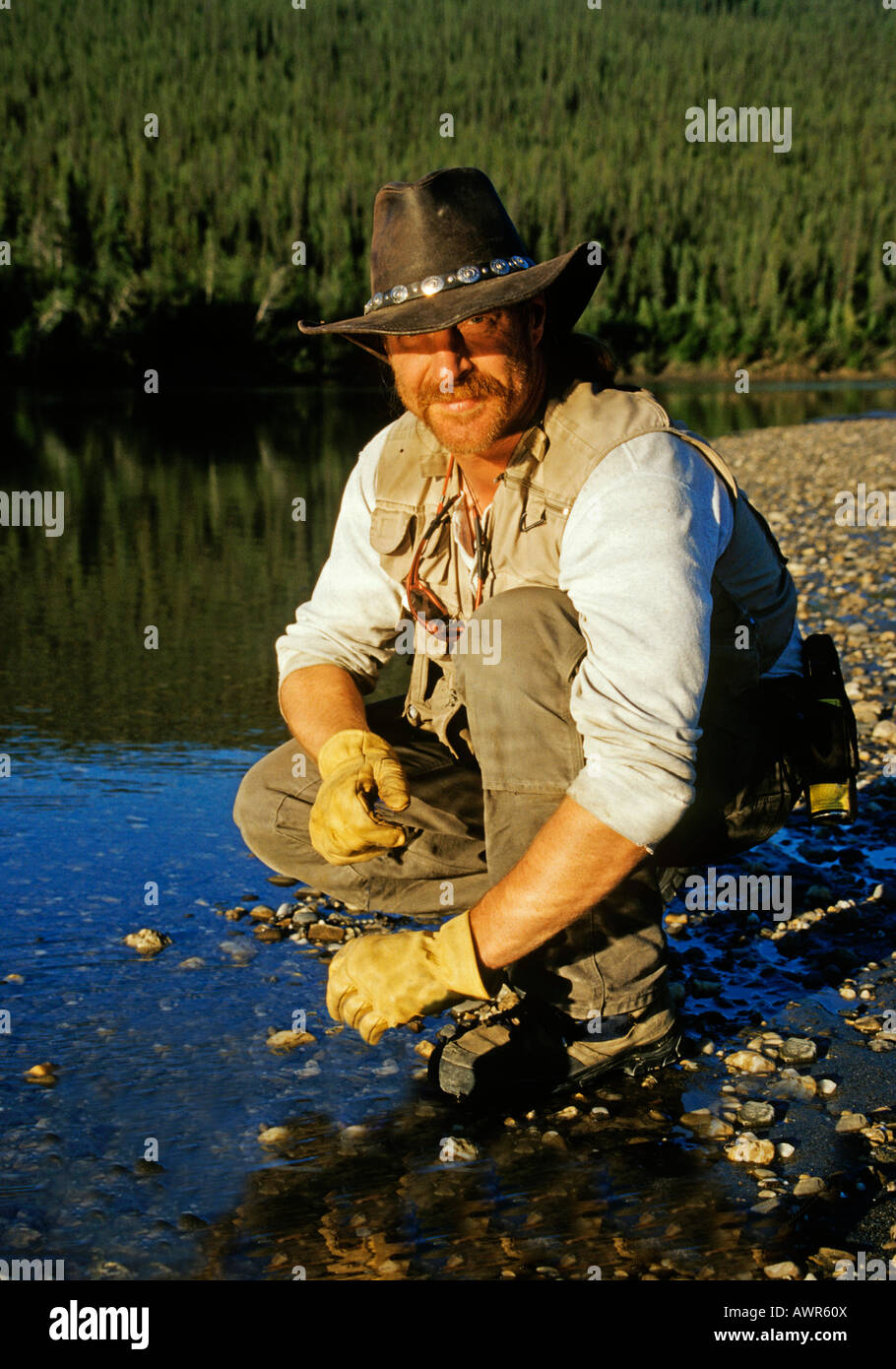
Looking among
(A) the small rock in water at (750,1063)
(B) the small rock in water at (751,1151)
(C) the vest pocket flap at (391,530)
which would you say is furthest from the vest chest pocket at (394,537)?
(B) the small rock in water at (751,1151)

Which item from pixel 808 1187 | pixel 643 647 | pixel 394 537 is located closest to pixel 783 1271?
pixel 808 1187

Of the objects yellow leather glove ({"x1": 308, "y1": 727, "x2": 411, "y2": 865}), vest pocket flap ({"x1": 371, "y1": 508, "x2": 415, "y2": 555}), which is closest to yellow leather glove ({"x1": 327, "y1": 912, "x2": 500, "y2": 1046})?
yellow leather glove ({"x1": 308, "y1": 727, "x2": 411, "y2": 865})

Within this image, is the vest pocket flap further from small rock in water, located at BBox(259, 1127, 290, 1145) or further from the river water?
small rock in water, located at BBox(259, 1127, 290, 1145)

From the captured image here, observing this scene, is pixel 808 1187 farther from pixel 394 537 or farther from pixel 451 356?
pixel 451 356

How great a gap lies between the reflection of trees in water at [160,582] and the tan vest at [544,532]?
2.63 meters

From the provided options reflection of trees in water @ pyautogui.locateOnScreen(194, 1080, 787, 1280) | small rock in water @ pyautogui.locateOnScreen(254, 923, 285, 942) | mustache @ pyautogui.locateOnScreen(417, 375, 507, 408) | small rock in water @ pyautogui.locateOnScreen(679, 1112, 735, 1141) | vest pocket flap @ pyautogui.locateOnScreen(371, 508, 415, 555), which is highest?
mustache @ pyautogui.locateOnScreen(417, 375, 507, 408)

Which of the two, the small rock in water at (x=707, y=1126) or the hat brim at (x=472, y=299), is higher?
the hat brim at (x=472, y=299)

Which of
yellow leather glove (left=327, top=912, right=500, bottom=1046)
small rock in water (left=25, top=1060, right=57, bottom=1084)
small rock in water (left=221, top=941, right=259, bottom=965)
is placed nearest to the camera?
yellow leather glove (left=327, top=912, right=500, bottom=1046)

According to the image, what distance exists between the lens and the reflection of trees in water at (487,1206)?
2.49m

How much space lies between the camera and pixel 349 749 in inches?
126

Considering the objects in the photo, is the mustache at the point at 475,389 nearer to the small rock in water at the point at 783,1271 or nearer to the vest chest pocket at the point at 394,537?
the vest chest pocket at the point at 394,537

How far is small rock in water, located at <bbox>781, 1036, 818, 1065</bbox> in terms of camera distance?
3229mm

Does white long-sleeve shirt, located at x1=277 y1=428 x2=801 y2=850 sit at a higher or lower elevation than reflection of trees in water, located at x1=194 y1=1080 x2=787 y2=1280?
higher

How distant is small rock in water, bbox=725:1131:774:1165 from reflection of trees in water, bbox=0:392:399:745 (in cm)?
354
